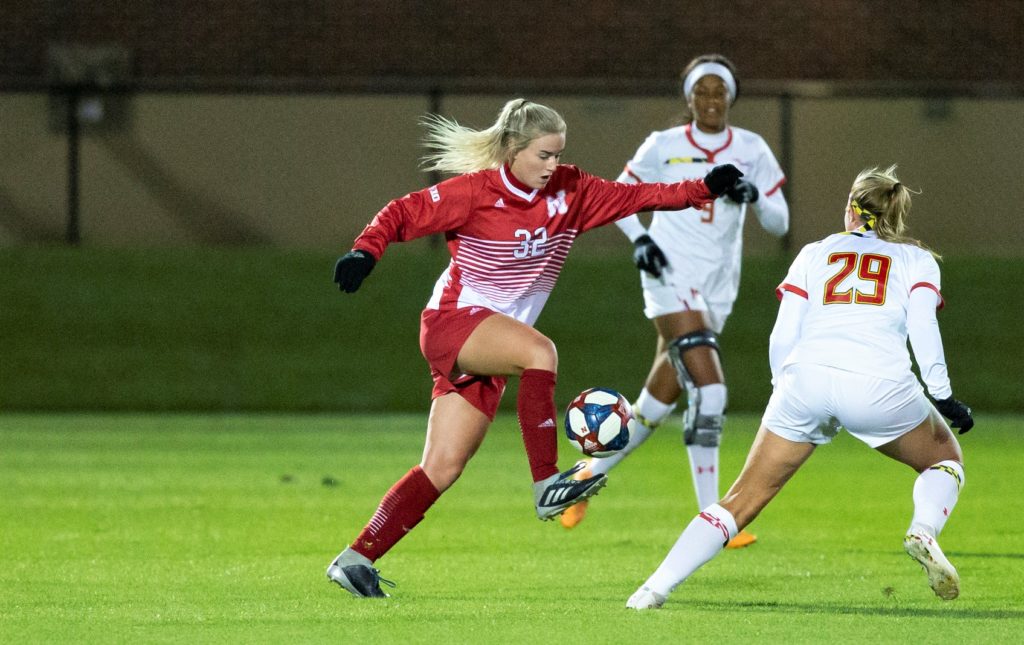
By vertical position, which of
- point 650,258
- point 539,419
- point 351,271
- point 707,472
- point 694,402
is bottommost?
point 707,472

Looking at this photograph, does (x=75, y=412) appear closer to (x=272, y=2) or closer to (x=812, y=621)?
(x=272, y=2)

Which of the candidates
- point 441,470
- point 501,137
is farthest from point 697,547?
point 501,137

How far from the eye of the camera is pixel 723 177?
600 cm

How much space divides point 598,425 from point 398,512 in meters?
0.83

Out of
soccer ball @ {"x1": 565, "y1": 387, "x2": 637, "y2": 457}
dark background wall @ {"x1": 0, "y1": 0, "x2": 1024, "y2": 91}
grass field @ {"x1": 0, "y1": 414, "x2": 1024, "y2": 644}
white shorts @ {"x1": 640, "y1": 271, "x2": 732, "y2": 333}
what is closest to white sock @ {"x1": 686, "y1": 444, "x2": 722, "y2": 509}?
grass field @ {"x1": 0, "y1": 414, "x2": 1024, "y2": 644}

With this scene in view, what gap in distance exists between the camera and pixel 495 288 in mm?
5988

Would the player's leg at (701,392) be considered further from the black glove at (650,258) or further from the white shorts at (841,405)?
the white shorts at (841,405)

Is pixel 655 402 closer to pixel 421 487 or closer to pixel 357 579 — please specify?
pixel 421 487

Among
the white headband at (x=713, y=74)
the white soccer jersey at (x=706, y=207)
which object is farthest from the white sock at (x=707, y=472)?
the white headband at (x=713, y=74)

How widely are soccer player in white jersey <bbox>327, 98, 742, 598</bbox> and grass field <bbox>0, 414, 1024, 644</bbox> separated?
480 mm

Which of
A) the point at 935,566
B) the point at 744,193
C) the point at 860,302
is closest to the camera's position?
the point at 935,566

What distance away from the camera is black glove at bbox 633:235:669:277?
7730mm

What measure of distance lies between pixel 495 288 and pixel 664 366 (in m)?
2.43

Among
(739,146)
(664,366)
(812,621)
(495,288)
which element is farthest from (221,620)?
(739,146)
